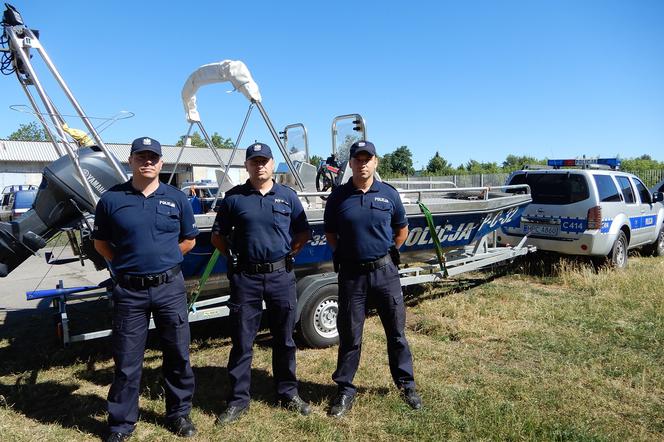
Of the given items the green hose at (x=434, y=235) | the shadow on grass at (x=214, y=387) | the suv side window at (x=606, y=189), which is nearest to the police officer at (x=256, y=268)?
the shadow on grass at (x=214, y=387)

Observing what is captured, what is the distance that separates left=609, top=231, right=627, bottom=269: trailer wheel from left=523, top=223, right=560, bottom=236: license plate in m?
0.96

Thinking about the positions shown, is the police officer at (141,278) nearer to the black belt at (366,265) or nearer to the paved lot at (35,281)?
the black belt at (366,265)

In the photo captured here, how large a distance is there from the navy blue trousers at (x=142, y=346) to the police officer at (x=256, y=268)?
325mm

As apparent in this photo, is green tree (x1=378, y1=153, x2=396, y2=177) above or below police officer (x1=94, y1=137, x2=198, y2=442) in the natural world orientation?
above

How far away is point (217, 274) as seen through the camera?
4.52 metres

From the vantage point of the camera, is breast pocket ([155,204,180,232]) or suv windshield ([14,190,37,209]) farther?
suv windshield ([14,190,37,209])

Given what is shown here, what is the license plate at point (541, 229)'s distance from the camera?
7514 millimetres

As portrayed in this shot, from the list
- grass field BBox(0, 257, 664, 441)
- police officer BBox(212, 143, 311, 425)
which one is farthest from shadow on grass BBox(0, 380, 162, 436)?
police officer BBox(212, 143, 311, 425)

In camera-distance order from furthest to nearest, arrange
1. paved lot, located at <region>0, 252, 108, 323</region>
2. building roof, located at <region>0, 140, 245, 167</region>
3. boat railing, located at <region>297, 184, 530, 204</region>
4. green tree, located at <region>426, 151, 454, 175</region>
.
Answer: green tree, located at <region>426, 151, 454, 175</region>, building roof, located at <region>0, 140, 245, 167</region>, paved lot, located at <region>0, 252, 108, 323</region>, boat railing, located at <region>297, 184, 530, 204</region>

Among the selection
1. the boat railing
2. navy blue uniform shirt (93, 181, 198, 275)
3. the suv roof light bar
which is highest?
the suv roof light bar

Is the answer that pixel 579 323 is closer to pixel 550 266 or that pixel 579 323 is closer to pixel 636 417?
pixel 636 417

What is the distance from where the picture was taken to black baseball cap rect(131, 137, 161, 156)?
3.01 meters

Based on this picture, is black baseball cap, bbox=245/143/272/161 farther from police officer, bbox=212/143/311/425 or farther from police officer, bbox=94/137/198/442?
police officer, bbox=94/137/198/442

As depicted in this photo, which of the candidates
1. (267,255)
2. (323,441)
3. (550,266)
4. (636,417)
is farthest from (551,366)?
(550,266)
